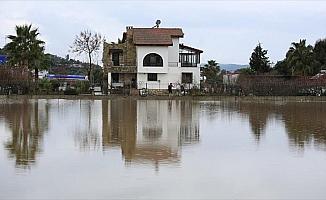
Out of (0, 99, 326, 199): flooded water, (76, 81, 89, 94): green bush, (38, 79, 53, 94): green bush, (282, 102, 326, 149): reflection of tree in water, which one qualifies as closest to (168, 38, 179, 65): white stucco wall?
(76, 81, 89, 94): green bush

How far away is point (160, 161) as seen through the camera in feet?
40.2

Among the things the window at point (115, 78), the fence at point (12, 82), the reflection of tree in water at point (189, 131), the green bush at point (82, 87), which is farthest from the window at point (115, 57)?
the reflection of tree in water at point (189, 131)

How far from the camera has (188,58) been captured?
6059 centimetres

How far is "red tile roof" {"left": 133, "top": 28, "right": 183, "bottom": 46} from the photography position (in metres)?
57.3

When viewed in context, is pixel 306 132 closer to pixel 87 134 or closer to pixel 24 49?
pixel 87 134

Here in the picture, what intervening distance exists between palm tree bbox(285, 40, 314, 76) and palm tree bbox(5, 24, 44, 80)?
3014 cm

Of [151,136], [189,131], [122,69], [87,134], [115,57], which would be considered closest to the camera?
[151,136]

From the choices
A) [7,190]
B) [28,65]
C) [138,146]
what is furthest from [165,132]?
[28,65]

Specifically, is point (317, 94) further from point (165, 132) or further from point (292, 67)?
point (165, 132)

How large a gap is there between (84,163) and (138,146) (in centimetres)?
308

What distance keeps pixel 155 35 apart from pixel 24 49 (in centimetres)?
1367

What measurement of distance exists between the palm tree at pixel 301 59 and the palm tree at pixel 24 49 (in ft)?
98.9

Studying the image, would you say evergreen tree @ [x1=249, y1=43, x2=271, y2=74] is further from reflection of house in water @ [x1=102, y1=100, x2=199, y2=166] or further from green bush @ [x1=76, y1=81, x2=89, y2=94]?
reflection of house in water @ [x1=102, y1=100, x2=199, y2=166]

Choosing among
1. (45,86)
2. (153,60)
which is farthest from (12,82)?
(153,60)
